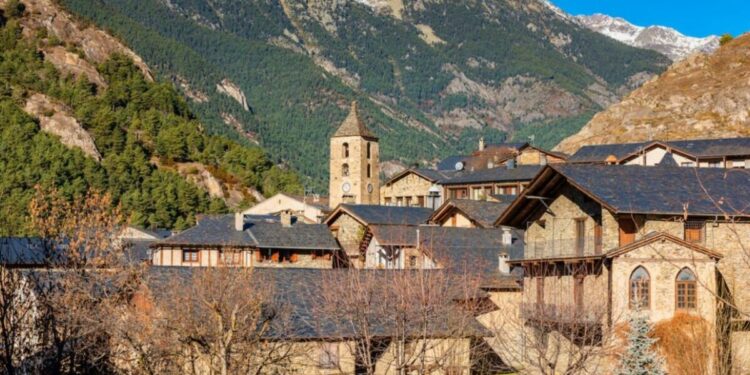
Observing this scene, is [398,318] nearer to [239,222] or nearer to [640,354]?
[640,354]

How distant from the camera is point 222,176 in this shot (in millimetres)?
146000

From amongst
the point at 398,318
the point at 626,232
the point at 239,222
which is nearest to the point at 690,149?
the point at 239,222

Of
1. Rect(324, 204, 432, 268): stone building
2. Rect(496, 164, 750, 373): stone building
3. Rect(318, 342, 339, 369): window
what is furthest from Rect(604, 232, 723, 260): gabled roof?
Rect(324, 204, 432, 268): stone building

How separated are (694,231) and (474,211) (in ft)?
78.2

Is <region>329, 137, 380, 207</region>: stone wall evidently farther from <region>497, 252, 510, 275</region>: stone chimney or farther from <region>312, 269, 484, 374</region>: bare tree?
<region>312, 269, 484, 374</region>: bare tree

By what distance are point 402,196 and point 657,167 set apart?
55.9 meters

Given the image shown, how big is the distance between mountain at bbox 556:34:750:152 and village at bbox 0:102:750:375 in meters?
68.7

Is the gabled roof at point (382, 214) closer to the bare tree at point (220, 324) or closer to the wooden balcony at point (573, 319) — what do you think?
the wooden balcony at point (573, 319)

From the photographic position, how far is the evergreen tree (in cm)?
3784

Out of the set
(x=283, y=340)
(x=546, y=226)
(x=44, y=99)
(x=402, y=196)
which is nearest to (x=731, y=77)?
(x=402, y=196)

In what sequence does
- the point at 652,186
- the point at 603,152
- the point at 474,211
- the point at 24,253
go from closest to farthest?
the point at 652,186, the point at 24,253, the point at 474,211, the point at 603,152

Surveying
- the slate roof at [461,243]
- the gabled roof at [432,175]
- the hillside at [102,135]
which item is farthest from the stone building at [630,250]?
the hillside at [102,135]

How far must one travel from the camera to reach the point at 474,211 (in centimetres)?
6888

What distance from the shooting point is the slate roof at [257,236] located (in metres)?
70.2
